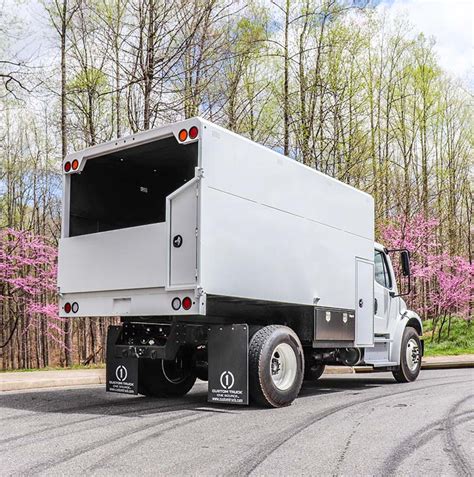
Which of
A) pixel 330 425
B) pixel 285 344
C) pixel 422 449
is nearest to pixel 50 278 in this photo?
pixel 285 344

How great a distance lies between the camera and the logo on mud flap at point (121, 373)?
844 cm

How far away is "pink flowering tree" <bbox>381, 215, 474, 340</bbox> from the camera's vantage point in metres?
24.0

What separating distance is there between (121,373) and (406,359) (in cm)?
582

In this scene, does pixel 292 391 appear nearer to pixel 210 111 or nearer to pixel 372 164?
pixel 210 111

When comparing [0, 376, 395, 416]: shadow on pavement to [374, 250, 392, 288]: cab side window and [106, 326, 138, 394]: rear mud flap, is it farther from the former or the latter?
[374, 250, 392, 288]: cab side window

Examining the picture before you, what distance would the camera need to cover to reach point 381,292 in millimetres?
11336

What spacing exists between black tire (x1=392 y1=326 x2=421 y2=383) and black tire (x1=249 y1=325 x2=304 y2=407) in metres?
3.89

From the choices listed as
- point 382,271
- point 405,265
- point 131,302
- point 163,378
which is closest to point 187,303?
point 131,302

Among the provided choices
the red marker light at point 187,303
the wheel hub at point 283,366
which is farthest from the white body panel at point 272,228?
the wheel hub at point 283,366

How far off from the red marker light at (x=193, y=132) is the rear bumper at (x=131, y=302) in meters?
1.76

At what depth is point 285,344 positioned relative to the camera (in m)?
8.38

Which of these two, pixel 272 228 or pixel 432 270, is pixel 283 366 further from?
pixel 432 270

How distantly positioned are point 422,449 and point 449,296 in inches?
868

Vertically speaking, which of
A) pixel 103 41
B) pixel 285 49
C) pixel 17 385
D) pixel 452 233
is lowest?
pixel 17 385
